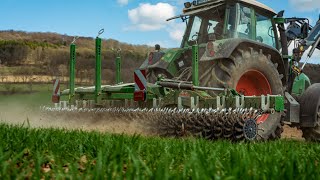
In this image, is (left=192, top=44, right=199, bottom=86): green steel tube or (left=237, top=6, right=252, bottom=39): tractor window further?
(left=237, top=6, right=252, bottom=39): tractor window

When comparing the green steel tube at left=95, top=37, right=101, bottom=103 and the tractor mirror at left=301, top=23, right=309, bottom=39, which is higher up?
the tractor mirror at left=301, top=23, right=309, bottom=39

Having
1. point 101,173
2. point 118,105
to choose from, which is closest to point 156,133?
point 118,105

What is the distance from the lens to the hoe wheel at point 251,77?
21.5 ft

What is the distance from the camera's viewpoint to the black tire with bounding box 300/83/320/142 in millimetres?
7379

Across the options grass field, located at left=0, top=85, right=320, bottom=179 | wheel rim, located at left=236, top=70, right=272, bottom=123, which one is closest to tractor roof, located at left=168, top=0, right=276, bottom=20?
wheel rim, located at left=236, top=70, right=272, bottom=123

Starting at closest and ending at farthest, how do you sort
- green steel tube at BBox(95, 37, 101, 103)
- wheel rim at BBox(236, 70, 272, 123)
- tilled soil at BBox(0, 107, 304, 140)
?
1. tilled soil at BBox(0, 107, 304, 140)
2. wheel rim at BBox(236, 70, 272, 123)
3. green steel tube at BBox(95, 37, 101, 103)

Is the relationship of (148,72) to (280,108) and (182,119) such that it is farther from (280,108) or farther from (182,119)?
(280,108)

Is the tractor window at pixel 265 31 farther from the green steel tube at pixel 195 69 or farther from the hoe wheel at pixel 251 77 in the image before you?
the green steel tube at pixel 195 69

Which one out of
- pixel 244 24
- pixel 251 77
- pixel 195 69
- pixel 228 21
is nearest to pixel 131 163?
pixel 195 69

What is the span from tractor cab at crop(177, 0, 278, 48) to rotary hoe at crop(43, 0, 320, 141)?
0.06ft

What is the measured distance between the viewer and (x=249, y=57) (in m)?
6.80

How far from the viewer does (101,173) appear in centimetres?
157

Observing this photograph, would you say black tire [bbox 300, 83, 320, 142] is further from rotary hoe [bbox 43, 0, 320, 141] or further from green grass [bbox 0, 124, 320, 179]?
green grass [bbox 0, 124, 320, 179]

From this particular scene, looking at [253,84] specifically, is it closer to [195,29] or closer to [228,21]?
[228,21]
